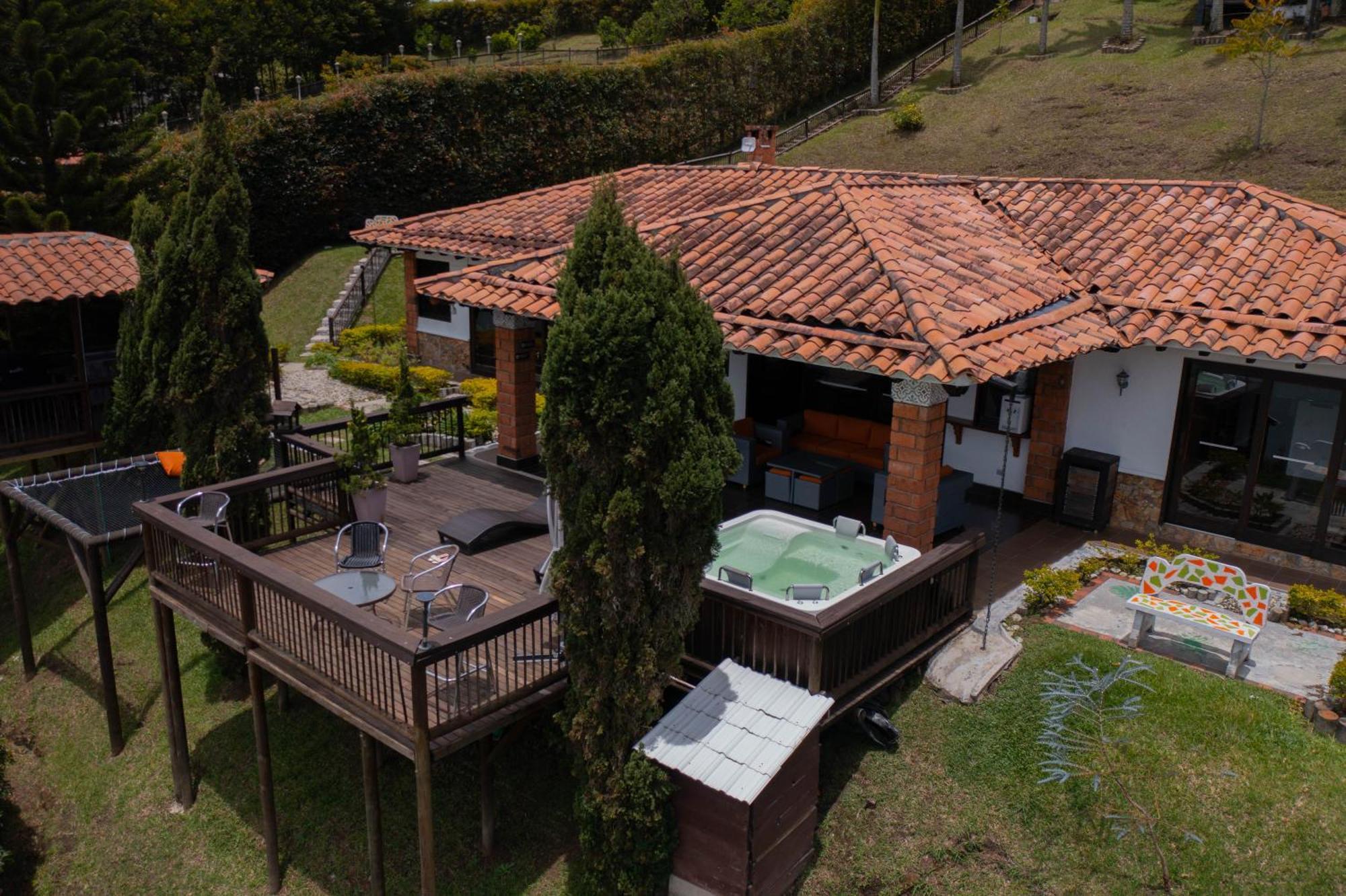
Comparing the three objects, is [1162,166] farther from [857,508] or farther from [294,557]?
[294,557]

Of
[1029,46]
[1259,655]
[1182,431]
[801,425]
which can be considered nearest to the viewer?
[1259,655]

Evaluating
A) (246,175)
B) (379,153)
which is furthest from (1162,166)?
(246,175)

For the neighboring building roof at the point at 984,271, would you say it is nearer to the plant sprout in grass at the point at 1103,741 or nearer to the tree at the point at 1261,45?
the plant sprout in grass at the point at 1103,741

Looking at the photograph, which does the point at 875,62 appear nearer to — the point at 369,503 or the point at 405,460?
the point at 405,460

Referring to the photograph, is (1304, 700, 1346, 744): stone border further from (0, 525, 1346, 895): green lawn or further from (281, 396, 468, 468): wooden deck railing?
(281, 396, 468, 468): wooden deck railing

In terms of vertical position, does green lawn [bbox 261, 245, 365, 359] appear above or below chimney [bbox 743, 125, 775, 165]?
below

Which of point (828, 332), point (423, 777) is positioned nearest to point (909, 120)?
point (828, 332)

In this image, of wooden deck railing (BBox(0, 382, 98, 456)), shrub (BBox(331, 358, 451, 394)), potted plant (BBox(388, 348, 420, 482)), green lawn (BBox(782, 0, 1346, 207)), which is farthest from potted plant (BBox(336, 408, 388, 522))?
green lawn (BBox(782, 0, 1346, 207))
